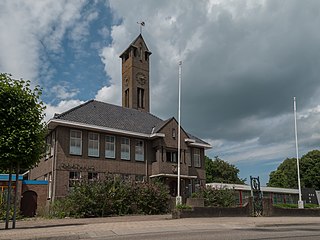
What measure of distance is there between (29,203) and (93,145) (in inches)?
257

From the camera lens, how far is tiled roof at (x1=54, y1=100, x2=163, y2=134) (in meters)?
30.5

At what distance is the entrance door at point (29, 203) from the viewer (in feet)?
91.7

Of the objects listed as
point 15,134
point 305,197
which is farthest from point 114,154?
point 305,197

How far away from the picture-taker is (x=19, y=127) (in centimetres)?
1602

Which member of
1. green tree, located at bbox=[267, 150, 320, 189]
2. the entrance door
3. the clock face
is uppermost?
the clock face

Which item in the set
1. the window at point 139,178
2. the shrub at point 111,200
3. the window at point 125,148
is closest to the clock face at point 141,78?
the window at point 125,148

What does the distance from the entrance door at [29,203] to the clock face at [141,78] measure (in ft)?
62.1

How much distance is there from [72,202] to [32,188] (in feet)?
20.1

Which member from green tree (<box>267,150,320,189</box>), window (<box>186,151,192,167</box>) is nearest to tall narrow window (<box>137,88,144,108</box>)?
window (<box>186,151,192,167</box>)

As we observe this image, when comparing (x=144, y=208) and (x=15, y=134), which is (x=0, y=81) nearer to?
(x=15, y=134)

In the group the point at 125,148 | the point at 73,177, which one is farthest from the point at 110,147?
the point at 73,177

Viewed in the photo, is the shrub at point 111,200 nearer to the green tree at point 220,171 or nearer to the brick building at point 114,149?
the brick building at point 114,149

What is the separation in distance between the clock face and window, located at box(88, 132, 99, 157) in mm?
13673

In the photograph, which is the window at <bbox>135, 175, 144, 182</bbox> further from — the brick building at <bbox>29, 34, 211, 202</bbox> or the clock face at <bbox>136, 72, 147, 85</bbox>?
the clock face at <bbox>136, 72, 147, 85</bbox>
